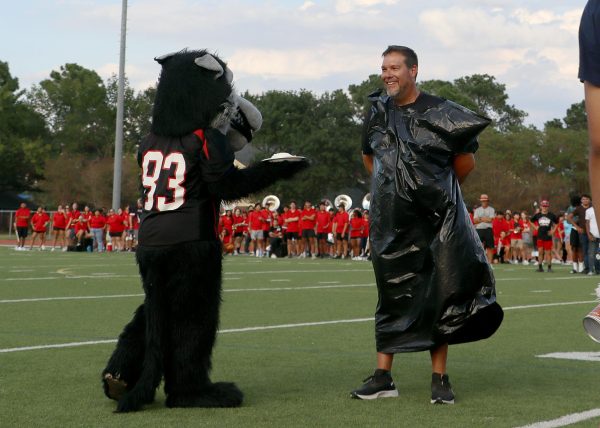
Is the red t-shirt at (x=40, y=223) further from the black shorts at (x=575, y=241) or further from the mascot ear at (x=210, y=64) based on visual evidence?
the mascot ear at (x=210, y=64)

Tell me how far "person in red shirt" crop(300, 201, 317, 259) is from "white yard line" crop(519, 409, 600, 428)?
28.4 metres

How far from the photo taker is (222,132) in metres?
6.36

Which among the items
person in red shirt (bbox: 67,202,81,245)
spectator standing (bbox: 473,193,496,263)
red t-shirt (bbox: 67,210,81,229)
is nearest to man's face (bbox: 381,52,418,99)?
spectator standing (bbox: 473,193,496,263)

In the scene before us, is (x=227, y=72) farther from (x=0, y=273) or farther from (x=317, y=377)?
(x=0, y=273)

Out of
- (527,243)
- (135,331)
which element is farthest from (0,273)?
(527,243)

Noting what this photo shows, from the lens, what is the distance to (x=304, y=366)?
761 cm

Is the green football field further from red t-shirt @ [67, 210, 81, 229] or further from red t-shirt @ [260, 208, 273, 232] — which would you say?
red t-shirt @ [67, 210, 81, 229]

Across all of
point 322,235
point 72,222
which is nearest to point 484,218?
point 322,235

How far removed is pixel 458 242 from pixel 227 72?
66.1 inches

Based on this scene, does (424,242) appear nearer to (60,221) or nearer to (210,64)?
(210,64)

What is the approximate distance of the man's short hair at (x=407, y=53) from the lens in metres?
6.69

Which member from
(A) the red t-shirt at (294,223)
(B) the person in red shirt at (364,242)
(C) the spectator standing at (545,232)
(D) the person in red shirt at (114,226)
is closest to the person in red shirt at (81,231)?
(D) the person in red shirt at (114,226)

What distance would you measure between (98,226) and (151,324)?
1221 inches

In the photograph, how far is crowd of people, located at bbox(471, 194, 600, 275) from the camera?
24.2 metres
